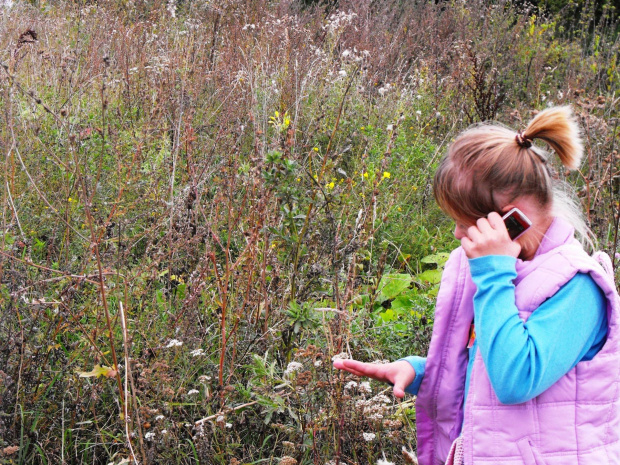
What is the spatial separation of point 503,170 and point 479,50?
523cm

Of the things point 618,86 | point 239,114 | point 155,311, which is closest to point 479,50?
point 618,86

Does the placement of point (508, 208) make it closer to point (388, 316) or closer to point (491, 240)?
point (491, 240)

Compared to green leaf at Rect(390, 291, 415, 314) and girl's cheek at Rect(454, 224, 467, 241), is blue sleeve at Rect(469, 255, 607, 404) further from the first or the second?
green leaf at Rect(390, 291, 415, 314)

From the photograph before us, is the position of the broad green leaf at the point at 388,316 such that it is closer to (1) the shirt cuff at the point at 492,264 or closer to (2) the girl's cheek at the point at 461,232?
(2) the girl's cheek at the point at 461,232

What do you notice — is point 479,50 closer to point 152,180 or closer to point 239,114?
point 239,114

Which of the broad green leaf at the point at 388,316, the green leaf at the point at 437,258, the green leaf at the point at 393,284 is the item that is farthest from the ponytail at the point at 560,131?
the green leaf at the point at 437,258

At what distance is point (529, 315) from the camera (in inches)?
47.3

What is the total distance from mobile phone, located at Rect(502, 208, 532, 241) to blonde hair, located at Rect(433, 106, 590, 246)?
0.19ft

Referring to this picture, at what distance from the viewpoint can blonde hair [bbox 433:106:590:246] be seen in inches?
50.5

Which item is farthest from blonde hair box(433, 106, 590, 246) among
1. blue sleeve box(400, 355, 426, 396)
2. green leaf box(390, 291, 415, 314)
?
green leaf box(390, 291, 415, 314)

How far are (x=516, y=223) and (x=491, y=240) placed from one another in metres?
0.08

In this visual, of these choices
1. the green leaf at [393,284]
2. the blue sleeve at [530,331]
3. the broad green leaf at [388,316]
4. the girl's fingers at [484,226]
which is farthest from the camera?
the green leaf at [393,284]

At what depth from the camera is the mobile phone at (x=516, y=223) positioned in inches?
48.8

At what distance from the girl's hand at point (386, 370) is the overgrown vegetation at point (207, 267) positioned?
0.36 metres
